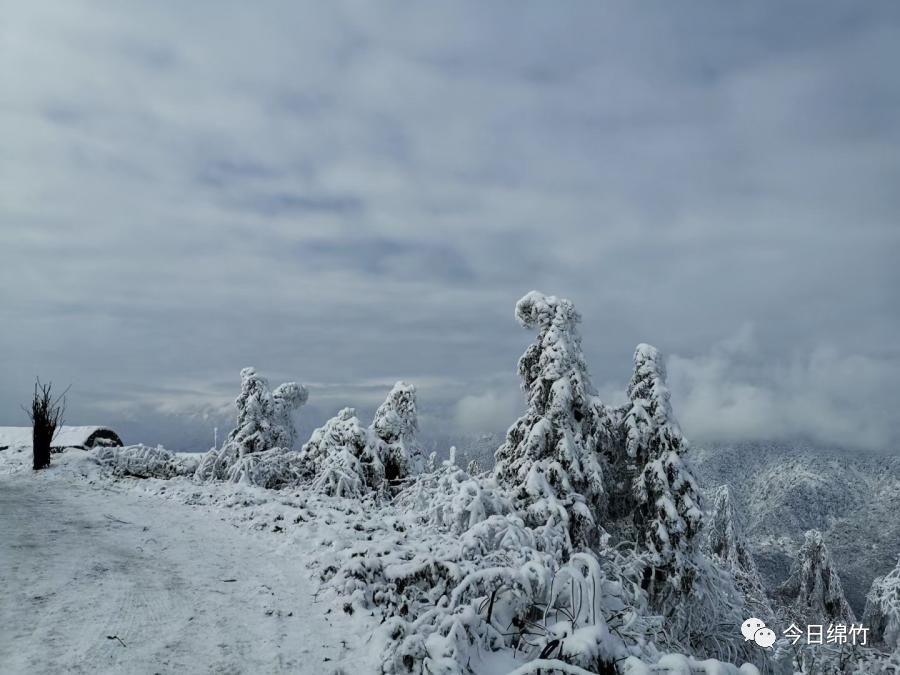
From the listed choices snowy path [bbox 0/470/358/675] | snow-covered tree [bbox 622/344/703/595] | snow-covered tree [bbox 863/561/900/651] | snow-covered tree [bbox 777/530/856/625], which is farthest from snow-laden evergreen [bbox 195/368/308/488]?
snow-covered tree [bbox 777/530/856/625]

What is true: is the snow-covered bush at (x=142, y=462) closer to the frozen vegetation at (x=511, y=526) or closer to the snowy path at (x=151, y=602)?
the frozen vegetation at (x=511, y=526)

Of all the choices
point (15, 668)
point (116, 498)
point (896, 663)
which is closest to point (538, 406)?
point (116, 498)

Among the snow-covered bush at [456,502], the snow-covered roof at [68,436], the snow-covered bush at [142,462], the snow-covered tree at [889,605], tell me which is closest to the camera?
the snow-covered bush at [456,502]

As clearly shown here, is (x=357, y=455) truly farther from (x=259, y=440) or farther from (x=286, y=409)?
(x=286, y=409)

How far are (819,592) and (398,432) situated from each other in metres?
36.2

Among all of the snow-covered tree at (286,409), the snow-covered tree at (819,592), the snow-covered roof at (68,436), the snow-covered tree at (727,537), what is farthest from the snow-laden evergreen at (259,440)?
the snow-covered tree at (819,592)

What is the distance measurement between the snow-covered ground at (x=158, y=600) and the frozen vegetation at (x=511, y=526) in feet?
0.66

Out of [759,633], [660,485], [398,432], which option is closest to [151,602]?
[660,485]

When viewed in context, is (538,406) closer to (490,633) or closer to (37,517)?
(490,633)

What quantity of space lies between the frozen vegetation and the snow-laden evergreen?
0.07 metres

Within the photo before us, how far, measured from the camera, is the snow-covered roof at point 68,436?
2262 centimetres

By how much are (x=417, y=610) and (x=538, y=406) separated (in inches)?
342

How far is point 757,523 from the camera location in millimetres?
179125

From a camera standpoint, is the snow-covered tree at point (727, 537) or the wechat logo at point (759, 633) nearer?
the wechat logo at point (759, 633)
